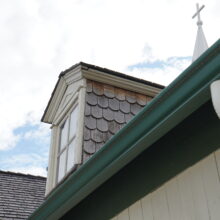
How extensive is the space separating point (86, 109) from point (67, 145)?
1.86 feet

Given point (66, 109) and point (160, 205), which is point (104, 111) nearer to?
point (66, 109)

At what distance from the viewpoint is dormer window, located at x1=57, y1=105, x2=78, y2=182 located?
4789mm

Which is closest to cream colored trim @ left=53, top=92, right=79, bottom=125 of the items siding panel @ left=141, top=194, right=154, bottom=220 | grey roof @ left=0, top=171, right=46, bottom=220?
grey roof @ left=0, top=171, right=46, bottom=220

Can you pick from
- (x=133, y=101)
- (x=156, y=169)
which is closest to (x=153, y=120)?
(x=156, y=169)

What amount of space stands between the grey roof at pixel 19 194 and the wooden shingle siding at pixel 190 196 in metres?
4.86

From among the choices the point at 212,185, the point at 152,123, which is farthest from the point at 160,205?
the point at 152,123

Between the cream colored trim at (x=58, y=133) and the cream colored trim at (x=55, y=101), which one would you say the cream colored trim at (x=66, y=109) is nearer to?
the cream colored trim at (x=58, y=133)

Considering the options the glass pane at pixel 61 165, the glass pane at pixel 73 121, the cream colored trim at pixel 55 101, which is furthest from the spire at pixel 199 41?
the glass pane at pixel 61 165

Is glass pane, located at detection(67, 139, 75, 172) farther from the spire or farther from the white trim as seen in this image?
the spire

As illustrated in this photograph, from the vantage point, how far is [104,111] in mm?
4891

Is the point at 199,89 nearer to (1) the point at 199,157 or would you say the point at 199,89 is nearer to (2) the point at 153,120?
(2) the point at 153,120

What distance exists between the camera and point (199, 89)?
6.33 feet

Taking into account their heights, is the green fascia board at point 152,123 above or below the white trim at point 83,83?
below

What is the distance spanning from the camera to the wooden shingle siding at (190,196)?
Result: 6.95 feet
